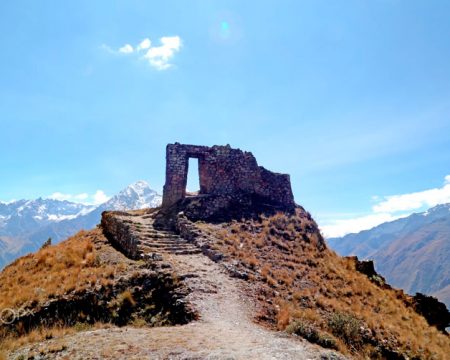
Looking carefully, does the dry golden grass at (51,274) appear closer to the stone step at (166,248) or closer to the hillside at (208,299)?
the hillside at (208,299)

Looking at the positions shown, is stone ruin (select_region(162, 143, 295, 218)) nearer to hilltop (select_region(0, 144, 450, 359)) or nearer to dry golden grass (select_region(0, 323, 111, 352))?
hilltop (select_region(0, 144, 450, 359))

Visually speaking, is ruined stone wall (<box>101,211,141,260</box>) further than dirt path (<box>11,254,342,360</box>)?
Yes

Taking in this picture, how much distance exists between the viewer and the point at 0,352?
490 inches

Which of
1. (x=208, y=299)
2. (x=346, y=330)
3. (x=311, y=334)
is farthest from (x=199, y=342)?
(x=346, y=330)

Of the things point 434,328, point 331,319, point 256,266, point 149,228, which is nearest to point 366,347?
point 331,319

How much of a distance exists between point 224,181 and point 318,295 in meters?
15.3

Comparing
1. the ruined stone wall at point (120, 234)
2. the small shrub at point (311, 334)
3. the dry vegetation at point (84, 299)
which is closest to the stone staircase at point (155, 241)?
the ruined stone wall at point (120, 234)

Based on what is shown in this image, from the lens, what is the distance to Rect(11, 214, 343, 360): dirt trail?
11508 mm

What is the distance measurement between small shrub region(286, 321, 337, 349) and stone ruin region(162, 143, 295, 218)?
16690mm

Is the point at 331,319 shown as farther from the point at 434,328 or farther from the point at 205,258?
the point at 434,328

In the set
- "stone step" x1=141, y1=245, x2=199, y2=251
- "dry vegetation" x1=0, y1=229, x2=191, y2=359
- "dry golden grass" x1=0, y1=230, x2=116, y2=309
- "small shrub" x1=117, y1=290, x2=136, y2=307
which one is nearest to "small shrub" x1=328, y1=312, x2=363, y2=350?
"dry vegetation" x1=0, y1=229, x2=191, y2=359

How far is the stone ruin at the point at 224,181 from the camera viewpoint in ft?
108

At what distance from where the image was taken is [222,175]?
34.1 metres

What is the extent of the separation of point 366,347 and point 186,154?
21910 millimetres
